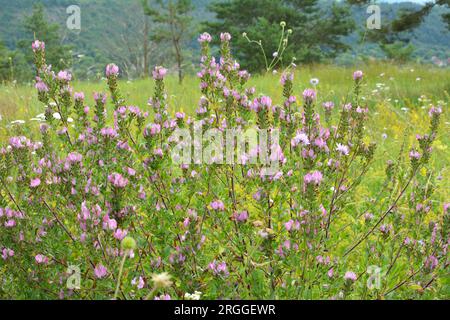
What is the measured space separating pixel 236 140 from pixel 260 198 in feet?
1.64

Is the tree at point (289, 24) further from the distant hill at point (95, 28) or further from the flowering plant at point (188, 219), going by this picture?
the distant hill at point (95, 28)

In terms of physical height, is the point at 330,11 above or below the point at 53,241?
below

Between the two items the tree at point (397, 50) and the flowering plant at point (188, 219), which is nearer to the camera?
the flowering plant at point (188, 219)

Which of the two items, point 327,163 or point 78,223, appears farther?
point 327,163

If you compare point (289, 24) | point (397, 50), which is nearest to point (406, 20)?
point (289, 24)

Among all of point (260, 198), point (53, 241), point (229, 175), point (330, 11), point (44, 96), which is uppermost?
point (44, 96)

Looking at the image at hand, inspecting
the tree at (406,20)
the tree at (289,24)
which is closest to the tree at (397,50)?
the tree at (289,24)

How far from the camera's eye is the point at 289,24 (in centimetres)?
3183

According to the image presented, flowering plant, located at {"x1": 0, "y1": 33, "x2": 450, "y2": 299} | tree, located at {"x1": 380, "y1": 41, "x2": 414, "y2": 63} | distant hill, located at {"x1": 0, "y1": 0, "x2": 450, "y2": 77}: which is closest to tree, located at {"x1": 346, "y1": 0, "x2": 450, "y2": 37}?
flowering plant, located at {"x1": 0, "y1": 33, "x2": 450, "y2": 299}

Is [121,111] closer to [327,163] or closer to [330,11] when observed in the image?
[327,163]

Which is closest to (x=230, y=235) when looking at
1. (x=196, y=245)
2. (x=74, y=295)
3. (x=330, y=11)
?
(x=196, y=245)

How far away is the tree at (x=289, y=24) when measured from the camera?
28.9m

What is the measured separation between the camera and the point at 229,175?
2514 millimetres
